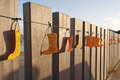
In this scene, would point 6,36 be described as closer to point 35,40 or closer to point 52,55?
point 35,40

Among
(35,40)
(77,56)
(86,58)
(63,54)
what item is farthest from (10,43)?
(86,58)

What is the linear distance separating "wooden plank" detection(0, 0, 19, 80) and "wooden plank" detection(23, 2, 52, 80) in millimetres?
190

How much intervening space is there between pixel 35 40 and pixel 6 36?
0.38 meters

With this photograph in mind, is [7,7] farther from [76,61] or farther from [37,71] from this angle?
[76,61]

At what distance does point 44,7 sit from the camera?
162 cm

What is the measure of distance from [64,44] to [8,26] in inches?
42.4

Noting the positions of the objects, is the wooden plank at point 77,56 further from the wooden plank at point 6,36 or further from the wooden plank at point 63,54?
the wooden plank at point 6,36

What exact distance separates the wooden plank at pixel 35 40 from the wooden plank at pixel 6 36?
0.19 meters

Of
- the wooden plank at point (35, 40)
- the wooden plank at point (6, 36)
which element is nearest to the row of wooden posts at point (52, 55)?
the wooden plank at point (35, 40)

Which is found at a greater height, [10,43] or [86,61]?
[10,43]

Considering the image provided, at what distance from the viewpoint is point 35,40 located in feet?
4.81

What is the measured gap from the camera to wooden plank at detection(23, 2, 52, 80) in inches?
55.2

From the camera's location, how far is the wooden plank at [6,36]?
1.14 m

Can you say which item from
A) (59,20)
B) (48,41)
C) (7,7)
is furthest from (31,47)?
(59,20)
